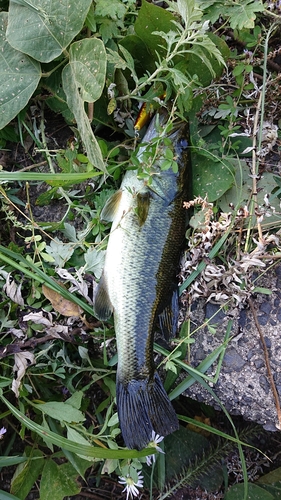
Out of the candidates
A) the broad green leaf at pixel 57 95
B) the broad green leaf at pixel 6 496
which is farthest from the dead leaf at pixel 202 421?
the broad green leaf at pixel 57 95

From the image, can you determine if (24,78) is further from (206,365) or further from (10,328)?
(206,365)

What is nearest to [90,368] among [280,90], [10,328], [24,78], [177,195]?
[10,328]

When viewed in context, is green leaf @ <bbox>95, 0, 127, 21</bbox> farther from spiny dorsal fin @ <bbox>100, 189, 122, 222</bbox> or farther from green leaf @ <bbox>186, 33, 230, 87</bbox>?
spiny dorsal fin @ <bbox>100, 189, 122, 222</bbox>

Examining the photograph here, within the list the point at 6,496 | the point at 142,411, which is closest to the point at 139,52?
the point at 142,411

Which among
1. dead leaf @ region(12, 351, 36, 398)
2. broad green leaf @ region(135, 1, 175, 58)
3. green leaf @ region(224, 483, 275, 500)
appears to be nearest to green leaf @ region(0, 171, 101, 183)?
broad green leaf @ region(135, 1, 175, 58)

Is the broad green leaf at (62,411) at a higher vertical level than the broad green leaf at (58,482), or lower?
higher

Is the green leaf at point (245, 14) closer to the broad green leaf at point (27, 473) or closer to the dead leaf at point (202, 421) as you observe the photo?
the dead leaf at point (202, 421)

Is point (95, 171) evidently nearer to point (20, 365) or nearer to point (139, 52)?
point (139, 52)
